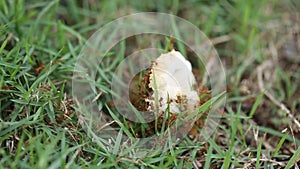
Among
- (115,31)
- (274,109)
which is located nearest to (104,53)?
(115,31)

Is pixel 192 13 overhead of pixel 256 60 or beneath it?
overhead

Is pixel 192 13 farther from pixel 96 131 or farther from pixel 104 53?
pixel 96 131

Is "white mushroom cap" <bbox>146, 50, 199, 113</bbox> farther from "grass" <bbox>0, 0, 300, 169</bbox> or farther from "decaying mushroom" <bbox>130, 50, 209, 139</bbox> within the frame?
"grass" <bbox>0, 0, 300, 169</bbox>

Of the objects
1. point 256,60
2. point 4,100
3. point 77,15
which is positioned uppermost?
point 77,15

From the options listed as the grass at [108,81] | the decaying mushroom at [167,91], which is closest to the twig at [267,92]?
the grass at [108,81]

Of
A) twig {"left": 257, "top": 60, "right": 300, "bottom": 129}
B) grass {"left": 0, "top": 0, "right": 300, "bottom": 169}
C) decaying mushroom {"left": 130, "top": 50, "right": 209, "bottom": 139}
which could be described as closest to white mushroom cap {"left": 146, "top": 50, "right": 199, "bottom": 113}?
decaying mushroom {"left": 130, "top": 50, "right": 209, "bottom": 139}

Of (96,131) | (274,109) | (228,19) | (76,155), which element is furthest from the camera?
(228,19)

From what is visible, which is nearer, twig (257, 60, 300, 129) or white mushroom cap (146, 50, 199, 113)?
white mushroom cap (146, 50, 199, 113)

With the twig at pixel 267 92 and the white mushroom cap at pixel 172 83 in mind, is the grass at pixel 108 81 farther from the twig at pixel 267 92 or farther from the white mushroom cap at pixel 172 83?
the white mushroom cap at pixel 172 83
